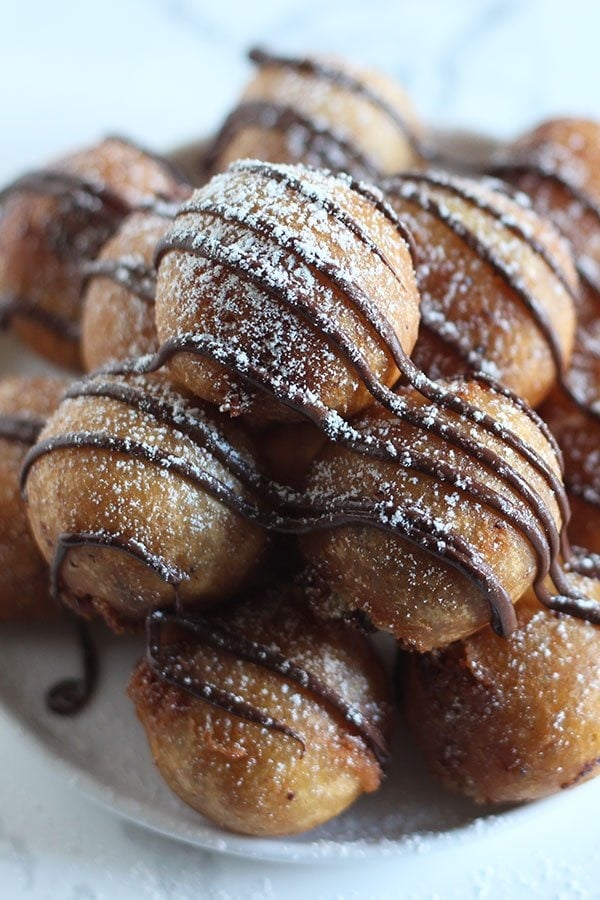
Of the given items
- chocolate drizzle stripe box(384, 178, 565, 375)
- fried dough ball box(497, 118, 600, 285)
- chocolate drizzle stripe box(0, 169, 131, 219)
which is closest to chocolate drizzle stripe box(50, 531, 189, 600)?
chocolate drizzle stripe box(384, 178, 565, 375)

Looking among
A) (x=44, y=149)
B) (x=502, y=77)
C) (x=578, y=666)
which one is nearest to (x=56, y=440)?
(x=578, y=666)

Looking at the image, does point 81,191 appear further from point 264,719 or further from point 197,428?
point 264,719

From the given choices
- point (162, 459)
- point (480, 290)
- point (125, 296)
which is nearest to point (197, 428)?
point (162, 459)

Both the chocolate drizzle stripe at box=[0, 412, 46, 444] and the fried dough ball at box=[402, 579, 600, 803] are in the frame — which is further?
the chocolate drizzle stripe at box=[0, 412, 46, 444]

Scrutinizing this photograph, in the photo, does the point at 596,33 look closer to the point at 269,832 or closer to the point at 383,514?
the point at 383,514

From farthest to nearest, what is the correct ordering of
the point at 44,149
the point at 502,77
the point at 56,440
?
the point at 502,77 < the point at 44,149 < the point at 56,440

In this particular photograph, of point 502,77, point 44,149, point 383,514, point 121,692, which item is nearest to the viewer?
point 383,514

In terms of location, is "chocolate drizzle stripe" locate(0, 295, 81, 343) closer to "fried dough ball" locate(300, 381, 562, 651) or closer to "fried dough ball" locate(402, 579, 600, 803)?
"fried dough ball" locate(300, 381, 562, 651)

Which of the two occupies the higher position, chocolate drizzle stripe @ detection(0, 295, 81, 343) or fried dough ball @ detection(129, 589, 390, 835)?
chocolate drizzle stripe @ detection(0, 295, 81, 343)
